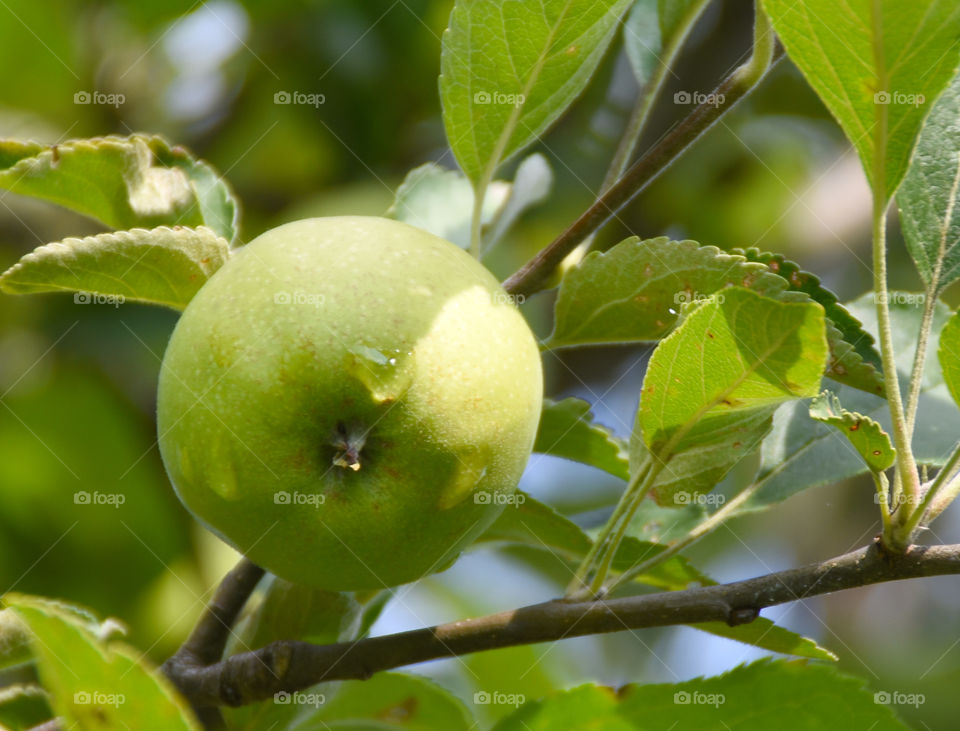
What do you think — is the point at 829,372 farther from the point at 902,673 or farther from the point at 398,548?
the point at 902,673

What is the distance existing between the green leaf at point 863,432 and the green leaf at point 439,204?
62 centimetres

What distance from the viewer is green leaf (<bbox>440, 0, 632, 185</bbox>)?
3.17ft

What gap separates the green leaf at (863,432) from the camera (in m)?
0.78

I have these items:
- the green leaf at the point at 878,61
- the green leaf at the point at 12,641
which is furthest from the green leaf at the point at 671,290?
the green leaf at the point at 12,641

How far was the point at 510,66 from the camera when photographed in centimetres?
102

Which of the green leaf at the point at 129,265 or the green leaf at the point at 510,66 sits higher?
the green leaf at the point at 510,66

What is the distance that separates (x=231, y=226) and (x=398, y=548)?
17.4 inches

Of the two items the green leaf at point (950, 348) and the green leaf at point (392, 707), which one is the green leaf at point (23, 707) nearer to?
the green leaf at point (392, 707)

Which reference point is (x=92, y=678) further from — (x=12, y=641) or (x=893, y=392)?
(x=893, y=392)

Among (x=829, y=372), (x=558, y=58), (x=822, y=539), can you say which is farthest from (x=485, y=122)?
(x=822, y=539)

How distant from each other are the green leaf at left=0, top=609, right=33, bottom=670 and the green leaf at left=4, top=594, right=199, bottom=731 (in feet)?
1.00

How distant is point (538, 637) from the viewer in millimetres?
889

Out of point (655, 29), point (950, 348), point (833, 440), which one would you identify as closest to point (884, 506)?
point (950, 348)

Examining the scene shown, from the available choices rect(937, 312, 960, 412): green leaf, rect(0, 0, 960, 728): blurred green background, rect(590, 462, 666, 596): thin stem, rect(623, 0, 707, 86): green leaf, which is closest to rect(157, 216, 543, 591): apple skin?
rect(590, 462, 666, 596): thin stem
